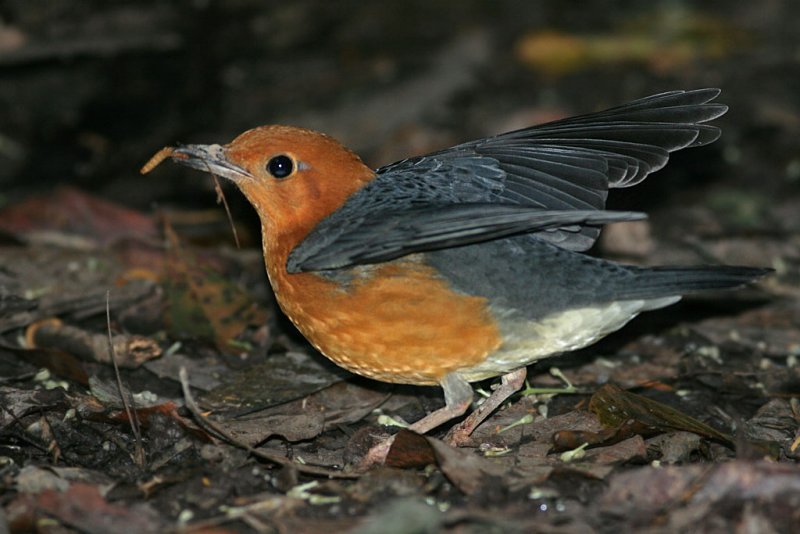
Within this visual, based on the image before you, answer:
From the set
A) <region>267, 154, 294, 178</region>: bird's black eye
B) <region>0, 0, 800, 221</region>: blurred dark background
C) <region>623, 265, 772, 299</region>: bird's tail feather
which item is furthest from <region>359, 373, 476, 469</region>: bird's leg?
<region>0, 0, 800, 221</region>: blurred dark background

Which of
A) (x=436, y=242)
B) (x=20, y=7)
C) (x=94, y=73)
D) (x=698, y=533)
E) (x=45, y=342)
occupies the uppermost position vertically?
(x=20, y=7)

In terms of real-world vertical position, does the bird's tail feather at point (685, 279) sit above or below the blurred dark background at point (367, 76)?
below

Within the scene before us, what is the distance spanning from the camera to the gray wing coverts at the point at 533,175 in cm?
599

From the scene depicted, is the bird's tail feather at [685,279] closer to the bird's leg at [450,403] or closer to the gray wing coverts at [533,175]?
the gray wing coverts at [533,175]

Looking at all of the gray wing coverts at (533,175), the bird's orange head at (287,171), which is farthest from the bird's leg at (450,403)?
the bird's orange head at (287,171)

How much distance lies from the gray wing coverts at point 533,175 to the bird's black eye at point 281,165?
15.9 inches

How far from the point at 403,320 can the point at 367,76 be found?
6874 mm

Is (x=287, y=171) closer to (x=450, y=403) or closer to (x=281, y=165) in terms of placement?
(x=281, y=165)

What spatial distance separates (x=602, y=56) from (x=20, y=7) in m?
6.62

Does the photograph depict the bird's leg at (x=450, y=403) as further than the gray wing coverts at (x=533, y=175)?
Yes

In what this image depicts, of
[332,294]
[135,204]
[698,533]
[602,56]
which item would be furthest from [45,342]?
[602,56]

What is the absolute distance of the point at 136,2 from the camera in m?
10.3

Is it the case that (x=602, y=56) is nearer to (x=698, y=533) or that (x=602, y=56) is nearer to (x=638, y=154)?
(x=638, y=154)

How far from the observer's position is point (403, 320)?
591 centimetres
